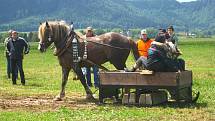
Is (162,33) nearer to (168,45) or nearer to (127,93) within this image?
(168,45)

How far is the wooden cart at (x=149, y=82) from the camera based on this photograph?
1302 cm

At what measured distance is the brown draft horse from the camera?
1474 cm

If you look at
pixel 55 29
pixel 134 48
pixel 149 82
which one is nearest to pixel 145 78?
Result: pixel 149 82

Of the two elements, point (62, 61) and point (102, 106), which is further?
point (62, 61)

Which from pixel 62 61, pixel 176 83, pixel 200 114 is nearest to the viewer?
pixel 200 114

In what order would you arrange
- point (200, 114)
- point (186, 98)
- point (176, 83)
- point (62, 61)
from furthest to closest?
point (62, 61), point (186, 98), point (176, 83), point (200, 114)

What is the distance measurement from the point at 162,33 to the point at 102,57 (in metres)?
2.23

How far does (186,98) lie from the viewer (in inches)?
546

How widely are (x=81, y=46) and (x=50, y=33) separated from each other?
0.98m

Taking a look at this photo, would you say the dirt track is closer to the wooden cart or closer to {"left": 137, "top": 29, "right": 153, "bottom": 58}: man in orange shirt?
the wooden cart

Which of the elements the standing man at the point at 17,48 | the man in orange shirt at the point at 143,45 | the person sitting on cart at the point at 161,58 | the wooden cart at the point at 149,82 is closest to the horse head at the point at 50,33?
the wooden cart at the point at 149,82

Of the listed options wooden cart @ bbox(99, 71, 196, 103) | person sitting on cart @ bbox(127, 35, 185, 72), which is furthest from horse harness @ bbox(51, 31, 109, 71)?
person sitting on cart @ bbox(127, 35, 185, 72)

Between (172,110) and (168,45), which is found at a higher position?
(168,45)

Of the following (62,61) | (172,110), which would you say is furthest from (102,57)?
(172,110)
